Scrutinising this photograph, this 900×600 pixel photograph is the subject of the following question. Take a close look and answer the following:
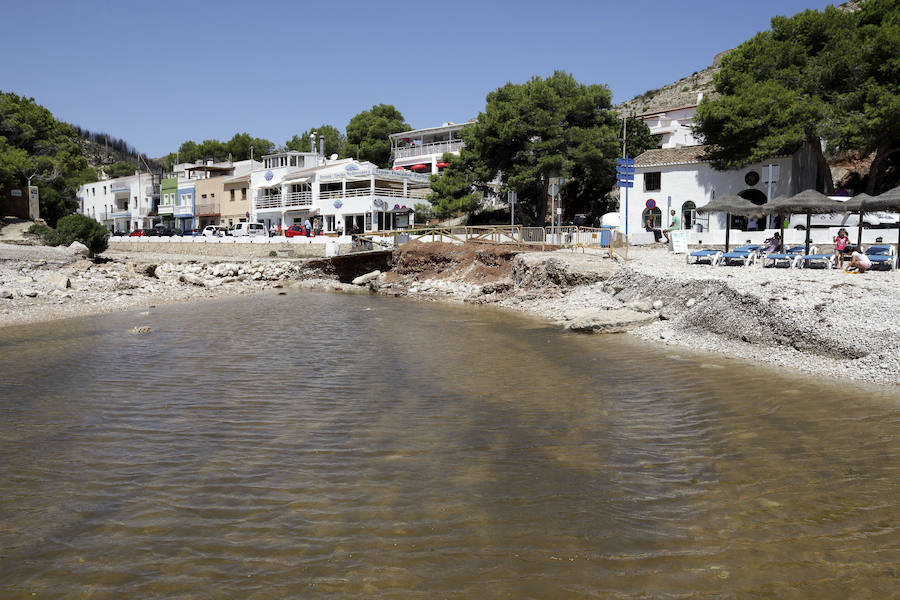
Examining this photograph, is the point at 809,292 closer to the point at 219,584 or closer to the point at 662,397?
the point at 662,397

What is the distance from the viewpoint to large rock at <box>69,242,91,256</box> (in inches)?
1279

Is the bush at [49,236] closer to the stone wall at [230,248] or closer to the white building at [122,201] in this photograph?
the stone wall at [230,248]

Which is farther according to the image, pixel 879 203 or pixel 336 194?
pixel 336 194

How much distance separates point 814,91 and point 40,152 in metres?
59.6

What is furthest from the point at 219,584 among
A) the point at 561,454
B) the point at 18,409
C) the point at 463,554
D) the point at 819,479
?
the point at 18,409

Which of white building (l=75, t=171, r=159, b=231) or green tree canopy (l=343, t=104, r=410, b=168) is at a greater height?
green tree canopy (l=343, t=104, r=410, b=168)

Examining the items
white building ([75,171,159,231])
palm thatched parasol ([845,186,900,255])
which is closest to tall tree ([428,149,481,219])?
palm thatched parasol ([845,186,900,255])

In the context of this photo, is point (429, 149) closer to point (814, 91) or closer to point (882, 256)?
point (814, 91)

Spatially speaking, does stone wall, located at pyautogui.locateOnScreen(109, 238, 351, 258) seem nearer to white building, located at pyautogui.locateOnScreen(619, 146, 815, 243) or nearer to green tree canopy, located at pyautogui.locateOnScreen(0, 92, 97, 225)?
green tree canopy, located at pyautogui.locateOnScreen(0, 92, 97, 225)

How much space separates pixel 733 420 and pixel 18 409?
11.4 m

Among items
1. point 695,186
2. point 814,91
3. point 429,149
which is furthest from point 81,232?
point 814,91

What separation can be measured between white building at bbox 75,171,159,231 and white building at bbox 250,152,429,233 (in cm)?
2602

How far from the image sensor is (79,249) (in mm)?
33062

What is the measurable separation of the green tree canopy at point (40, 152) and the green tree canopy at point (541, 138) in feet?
110
